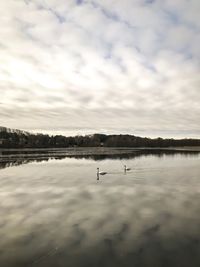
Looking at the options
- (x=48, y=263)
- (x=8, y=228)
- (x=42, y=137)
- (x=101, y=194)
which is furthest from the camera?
(x=42, y=137)

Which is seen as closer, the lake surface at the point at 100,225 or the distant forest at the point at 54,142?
the lake surface at the point at 100,225

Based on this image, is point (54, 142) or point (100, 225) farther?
point (54, 142)

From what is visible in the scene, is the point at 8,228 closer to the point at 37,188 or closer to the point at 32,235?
the point at 32,235

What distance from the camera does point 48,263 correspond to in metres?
8.45

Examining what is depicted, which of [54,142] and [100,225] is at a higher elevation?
[54,142]

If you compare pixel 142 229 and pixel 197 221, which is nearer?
pixel 142 229

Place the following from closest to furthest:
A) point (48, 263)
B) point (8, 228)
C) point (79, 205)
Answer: point (48, 263) < point (8, 228) < point (79, 205)

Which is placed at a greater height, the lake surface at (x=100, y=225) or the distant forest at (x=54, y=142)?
the distant forest at (x=54, y=142)

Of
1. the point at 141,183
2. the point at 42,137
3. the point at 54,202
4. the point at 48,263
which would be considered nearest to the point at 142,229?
the point at 48,263

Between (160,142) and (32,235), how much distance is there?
15825 centimetres

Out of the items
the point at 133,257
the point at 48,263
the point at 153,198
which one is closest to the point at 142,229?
the point at 133,257

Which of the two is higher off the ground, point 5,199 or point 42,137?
point 42,137

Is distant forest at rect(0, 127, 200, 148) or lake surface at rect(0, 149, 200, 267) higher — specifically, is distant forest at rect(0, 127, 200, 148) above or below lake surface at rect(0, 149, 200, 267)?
above

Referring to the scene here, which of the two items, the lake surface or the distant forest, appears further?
the distant forest
